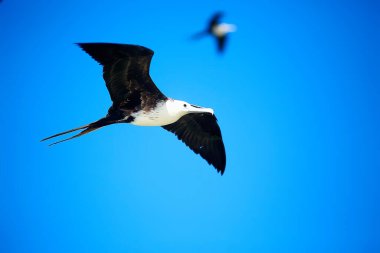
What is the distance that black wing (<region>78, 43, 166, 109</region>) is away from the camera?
411cm

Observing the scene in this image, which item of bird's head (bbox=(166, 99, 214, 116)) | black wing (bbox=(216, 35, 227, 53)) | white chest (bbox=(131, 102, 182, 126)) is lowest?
white chest (bbox=(131, 102, 182, 126))

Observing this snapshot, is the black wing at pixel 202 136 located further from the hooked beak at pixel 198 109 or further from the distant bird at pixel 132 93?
the hooked beak at pixel 198 109

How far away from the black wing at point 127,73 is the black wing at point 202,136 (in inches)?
29.5

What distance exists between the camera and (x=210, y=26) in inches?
198

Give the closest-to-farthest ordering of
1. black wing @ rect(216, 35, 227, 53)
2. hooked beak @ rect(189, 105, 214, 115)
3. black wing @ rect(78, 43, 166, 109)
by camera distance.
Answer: black wing @ rect(78, 43, 166, 109), hooked beak @ rect(189, 105, 214, 115), black wing @ rect(216, 35, 227, 53)

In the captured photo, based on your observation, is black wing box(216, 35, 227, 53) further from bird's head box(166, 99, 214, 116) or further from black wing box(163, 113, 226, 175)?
bird's head box(166, 99, 214, 116)

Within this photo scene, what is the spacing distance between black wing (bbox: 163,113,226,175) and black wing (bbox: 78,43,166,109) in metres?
0.75

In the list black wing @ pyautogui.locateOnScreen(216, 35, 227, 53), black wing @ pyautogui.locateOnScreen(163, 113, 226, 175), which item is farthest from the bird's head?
black wing @ pyautogui.locateOnScreen(216, 35, 227, 53)

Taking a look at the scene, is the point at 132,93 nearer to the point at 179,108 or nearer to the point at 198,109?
the point at 179,108

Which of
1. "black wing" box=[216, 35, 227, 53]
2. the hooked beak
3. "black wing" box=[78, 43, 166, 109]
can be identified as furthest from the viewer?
"black wing" box=[216, 35, 227, 53]

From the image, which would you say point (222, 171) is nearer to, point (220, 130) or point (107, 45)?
point (220, 130)

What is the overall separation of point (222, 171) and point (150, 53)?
163cm

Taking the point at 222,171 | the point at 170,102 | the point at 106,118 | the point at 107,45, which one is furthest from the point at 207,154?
the point at 107,45

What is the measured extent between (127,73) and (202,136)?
1278 millimetres
